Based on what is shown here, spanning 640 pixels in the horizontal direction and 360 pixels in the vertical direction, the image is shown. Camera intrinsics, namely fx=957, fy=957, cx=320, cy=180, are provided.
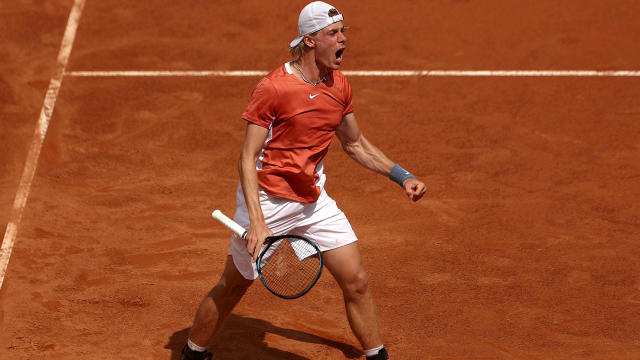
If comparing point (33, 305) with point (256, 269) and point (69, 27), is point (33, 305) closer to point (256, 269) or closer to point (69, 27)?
point (256, 269)

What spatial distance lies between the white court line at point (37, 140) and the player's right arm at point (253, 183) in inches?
113

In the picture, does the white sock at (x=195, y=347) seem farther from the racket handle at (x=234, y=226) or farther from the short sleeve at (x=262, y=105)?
the short sleeve at (x=262, y=105)

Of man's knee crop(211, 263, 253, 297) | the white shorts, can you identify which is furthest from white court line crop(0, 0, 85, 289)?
the white shorts

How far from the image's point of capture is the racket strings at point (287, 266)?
18.4 ft

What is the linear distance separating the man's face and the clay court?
7.09 feet

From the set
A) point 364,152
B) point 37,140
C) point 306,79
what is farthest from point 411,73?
point 306,79

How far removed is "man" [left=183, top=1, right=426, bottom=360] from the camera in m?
5.40

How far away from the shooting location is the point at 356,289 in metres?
5.64

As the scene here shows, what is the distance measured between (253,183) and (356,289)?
0.90 meters

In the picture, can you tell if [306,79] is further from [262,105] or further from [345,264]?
[345,264]

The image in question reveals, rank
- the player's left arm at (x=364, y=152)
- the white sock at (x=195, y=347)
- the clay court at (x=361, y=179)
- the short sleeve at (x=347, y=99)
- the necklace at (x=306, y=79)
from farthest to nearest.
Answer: the clay court at (x=361, y=179), the white sock at (x=195, y=347), the player's left arm at (x=364, y=152), the short sleeve at (x=347, y=99), the necklace at (x=306, y=79)

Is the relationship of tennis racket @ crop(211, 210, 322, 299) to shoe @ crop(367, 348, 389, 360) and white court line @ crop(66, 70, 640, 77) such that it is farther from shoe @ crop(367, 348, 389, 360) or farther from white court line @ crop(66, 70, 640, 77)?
white court line @ crop(66, 70, 640, 77)

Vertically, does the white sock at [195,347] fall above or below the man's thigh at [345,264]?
below

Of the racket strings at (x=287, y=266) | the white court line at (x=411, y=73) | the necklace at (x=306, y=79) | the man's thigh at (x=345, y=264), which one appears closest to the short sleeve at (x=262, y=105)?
the necklace at (x=306, y=79)
